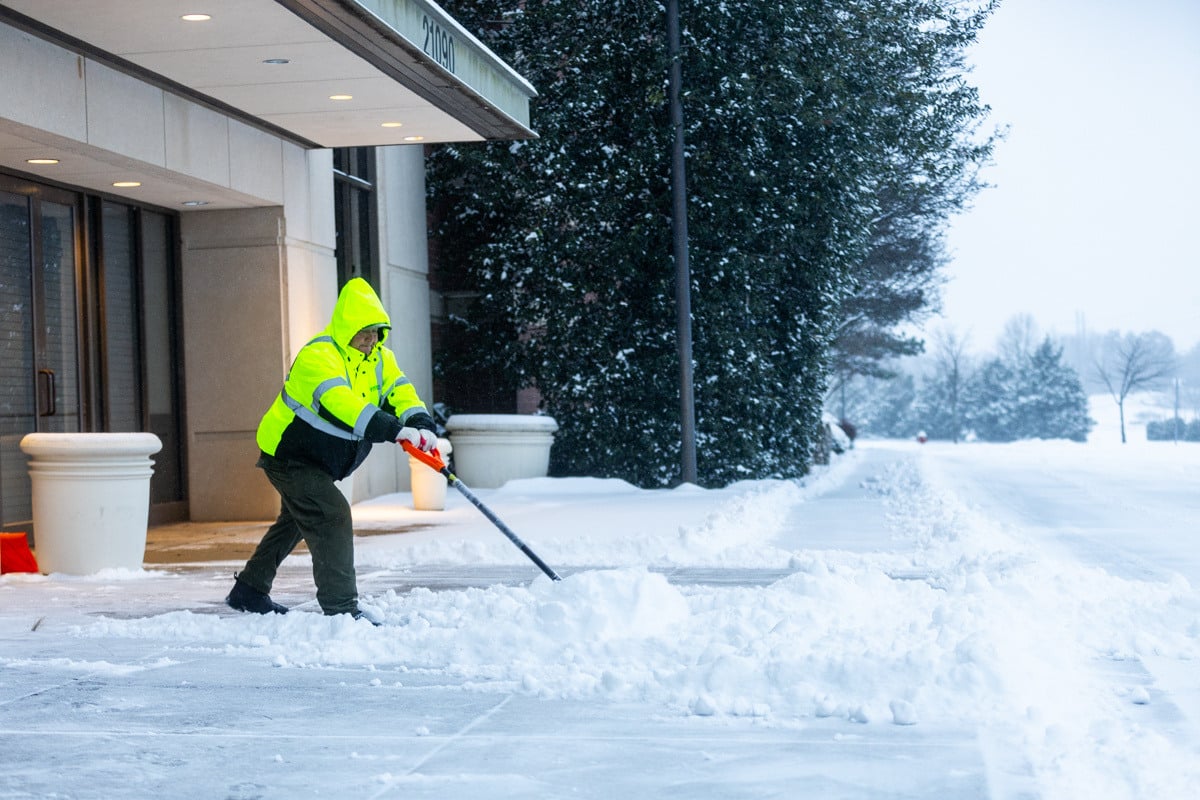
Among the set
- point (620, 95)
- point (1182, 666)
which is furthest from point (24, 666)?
point (620, 95)

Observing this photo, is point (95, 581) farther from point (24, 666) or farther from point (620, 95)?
point (620, 95)

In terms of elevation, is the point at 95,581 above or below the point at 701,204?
below

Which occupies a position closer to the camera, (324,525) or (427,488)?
(324,525)

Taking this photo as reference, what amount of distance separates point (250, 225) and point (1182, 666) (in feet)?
35.9

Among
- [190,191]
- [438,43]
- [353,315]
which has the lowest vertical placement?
[353,315]

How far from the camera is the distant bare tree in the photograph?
7788cm

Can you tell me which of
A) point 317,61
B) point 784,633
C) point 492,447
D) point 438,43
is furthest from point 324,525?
Answer: point 492,447

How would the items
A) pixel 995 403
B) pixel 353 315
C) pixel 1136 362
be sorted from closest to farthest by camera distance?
pixel 353 315
pixel 1136 362
pixel 995 403

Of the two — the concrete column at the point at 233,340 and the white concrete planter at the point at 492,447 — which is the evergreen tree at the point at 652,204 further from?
the concrete column at the point at 233,340

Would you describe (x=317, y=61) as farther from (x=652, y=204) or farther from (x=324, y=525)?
(x=652, y=204)

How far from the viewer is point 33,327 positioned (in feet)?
40.7

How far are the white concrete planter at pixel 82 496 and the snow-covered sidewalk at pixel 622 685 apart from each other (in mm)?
250

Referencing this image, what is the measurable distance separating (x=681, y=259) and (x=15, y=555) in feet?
34.4

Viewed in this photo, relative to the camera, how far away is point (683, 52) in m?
19.2
